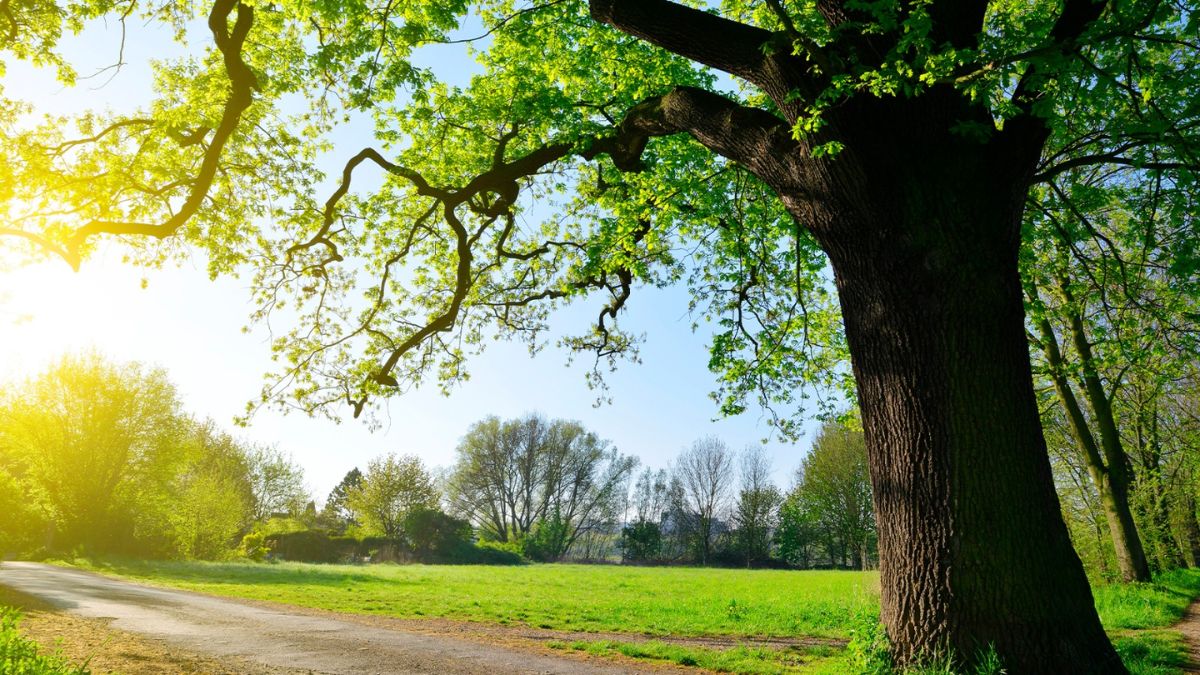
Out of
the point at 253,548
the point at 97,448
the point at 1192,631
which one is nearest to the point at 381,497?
the point at 253,548

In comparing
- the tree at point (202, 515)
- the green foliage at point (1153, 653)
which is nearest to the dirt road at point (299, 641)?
the green foliage at point (1153, 653)

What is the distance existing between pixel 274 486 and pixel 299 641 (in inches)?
1896

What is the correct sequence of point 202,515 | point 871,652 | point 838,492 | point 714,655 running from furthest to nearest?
point 838,492
point 202,515
point 714,655
point 871,652

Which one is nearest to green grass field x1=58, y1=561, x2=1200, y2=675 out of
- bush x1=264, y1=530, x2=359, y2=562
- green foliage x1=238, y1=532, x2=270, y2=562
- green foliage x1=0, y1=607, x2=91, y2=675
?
green foliage x1=0, y1=607, x2=91, y2=675

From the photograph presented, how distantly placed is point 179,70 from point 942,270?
11.8m

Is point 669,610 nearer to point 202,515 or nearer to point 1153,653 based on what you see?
point 1153,653

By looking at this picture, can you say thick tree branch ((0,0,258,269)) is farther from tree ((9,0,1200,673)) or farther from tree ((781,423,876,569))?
tree ((781,423,876,569))

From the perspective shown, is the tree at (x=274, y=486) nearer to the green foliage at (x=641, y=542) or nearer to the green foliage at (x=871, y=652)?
the green foliage at (x=641, y=542)

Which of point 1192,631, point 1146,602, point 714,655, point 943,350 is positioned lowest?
point 714,655

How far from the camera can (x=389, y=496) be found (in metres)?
46.1

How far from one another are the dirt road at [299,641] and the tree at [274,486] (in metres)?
37.8

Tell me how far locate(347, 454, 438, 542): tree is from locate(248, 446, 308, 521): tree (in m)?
7.67

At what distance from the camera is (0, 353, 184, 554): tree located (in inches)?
1253

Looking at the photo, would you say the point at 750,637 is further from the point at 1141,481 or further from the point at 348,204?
the point at 1141,481
